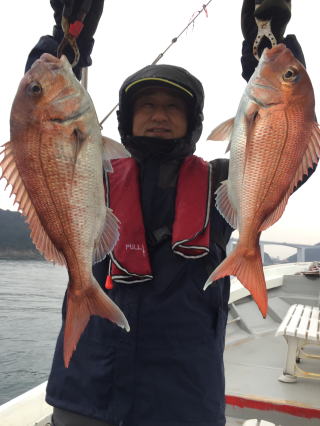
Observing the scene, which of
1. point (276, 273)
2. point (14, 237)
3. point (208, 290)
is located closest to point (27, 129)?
point (208, 290)

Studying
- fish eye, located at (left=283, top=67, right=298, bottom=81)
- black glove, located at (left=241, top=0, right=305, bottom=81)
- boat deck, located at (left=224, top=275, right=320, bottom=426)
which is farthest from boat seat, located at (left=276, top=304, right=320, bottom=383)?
fish eye, located at (left=283, top=67, right=298, bottom=81)

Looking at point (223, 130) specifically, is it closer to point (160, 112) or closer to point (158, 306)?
point (160, 112)

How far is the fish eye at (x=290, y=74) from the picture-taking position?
183cm

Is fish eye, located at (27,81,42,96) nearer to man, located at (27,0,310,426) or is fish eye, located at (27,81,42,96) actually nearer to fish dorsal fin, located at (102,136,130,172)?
fish dorsal fin, located at (102,136,130,172)

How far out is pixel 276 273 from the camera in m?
9.07

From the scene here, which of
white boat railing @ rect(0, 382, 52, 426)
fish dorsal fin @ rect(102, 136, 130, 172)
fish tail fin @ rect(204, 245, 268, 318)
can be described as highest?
fish dorsal fin @ rect(102, 136, 130, 172)

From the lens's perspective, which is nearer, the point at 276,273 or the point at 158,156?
the point at 158,156

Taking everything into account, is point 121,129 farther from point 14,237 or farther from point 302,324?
point 14,237

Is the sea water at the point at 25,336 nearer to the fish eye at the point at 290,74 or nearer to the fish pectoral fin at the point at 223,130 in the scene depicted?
the fish pectoral fin at the point at 223,130

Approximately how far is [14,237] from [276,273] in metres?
46.5

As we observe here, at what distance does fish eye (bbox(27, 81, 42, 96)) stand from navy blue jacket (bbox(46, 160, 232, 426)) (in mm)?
1051

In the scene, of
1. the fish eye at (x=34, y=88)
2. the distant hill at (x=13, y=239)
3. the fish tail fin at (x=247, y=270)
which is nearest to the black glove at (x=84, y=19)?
the fish eye at (x=34, y=88)

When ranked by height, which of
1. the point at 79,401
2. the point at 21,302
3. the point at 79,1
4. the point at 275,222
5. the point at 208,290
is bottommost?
the point at 21,302

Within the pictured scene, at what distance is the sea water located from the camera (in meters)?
10.1
